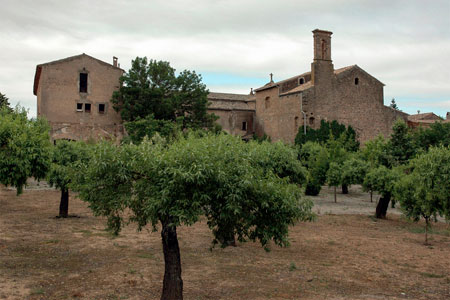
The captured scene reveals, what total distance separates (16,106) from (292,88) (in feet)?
124

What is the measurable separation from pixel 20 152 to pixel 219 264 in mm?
7599

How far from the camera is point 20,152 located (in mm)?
13695

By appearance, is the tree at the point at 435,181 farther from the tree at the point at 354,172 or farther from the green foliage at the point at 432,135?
the green foliage at the point at 432,135

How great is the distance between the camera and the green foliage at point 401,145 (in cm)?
2938

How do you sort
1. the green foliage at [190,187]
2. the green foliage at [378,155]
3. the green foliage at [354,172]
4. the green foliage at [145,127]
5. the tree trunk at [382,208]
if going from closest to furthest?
the green foliage at [190,187] → the tree trunk at [382,208] → the green foliage at [354,172] → the green foliage at [378,155] → the green foliage at [145,127]

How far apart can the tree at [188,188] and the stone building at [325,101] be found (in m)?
37.6

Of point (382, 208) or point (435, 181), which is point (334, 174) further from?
point (435, 181)

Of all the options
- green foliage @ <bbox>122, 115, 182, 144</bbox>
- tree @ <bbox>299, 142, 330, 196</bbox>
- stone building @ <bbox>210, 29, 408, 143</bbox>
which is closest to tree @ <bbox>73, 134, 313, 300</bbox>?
tree @ <bbox>299, 142, 330, 196</bbox>

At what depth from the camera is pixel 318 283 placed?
11500 millimetres

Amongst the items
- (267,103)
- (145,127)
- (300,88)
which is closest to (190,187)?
(145,127)

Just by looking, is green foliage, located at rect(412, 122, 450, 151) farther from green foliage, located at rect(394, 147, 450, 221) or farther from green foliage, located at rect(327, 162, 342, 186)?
green foliage, located at rect(394, 147, 450, 221)

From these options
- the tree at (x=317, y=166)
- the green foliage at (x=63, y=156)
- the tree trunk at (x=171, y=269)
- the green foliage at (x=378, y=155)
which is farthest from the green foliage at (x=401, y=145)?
the tree trunk at (x=171, y=269)

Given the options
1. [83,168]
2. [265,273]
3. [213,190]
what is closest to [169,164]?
[213,190]

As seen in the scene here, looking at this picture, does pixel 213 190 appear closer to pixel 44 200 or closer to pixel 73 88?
pixel 44 200
